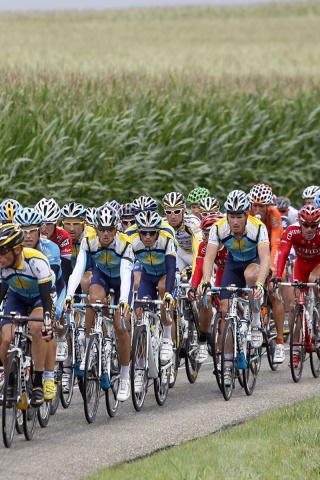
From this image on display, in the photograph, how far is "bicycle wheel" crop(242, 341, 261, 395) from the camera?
11750mm

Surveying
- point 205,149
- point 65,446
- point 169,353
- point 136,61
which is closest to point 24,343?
point 65,446

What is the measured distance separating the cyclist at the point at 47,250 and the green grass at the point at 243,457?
5.26 feet

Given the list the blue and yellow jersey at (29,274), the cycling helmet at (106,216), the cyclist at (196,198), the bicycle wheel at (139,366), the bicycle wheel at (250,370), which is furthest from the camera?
the cyclist at (196,198)

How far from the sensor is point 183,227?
1388 centimetres

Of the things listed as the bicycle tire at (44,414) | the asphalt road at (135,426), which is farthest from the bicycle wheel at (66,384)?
the bicycle tire at (44,414)

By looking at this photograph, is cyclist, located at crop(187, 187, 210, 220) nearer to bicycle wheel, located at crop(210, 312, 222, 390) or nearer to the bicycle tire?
bicycle wheel, located at crop(210, 312, 222, 390)

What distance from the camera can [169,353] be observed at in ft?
38.1

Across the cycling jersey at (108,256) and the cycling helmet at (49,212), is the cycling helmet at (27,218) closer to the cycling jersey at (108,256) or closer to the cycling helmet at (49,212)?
the cycling jersey at (108,256)

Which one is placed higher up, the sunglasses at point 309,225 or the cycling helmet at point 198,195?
the cycling helmet at point 198,195

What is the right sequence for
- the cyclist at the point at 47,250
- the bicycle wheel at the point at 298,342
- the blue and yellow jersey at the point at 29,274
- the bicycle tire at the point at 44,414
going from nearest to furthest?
the blue and yellow jersey at the point at 29,274 < the cyclist at the point at 47,250 < the bicycle tire at the point at 44,414 < the bicycle wheel at the point at 298,342

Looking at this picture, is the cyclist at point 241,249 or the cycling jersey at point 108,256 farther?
the cyclist at point 241,249

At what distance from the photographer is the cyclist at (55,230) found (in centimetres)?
1188

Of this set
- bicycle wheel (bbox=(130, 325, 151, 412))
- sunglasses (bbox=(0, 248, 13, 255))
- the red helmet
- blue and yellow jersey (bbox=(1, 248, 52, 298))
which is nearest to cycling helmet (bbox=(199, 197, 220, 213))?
the red helmet

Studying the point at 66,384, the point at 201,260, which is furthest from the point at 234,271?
the point at 66,384
